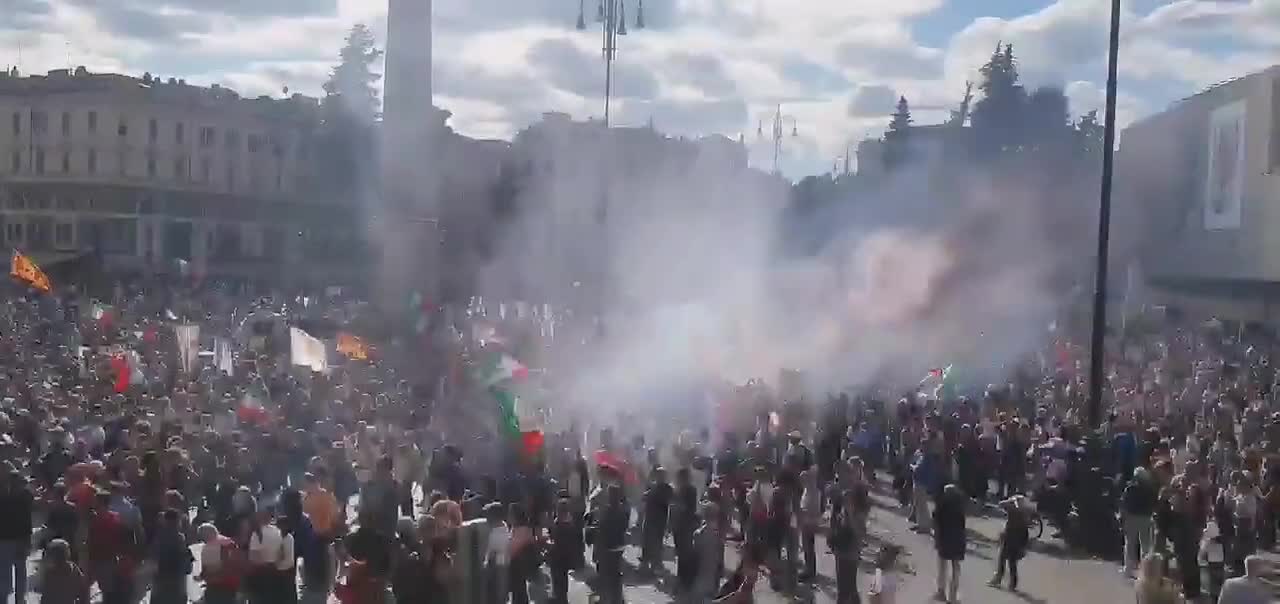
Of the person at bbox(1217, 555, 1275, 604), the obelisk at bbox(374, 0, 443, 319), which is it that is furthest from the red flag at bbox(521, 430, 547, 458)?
the obelisk at bbox(374, 0, 443, 319)

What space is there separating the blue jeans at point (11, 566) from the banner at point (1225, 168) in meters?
37.6

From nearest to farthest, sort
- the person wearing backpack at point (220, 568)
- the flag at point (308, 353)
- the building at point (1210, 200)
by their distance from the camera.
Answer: the person wearing backpack at point (220, 568) < the flag at point (308, 353) < the building at point (1210, 200)

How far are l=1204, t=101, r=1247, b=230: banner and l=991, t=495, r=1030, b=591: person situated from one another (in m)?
31.7

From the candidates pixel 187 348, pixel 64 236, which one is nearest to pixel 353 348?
pixel 187 348

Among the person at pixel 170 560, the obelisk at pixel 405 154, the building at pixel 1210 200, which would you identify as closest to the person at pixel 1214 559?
the person at pixel 170 560

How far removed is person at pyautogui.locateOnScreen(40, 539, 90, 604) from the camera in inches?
325

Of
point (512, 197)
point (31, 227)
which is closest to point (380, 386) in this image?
point (512, 197)

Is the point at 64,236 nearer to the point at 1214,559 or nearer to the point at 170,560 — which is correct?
the point at 170,560

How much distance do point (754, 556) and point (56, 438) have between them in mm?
7565

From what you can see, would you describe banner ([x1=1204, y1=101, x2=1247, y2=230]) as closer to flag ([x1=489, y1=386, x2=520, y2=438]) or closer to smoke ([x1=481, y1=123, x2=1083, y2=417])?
smoke ([x1=481, y1=123, x2=1083, y2=417])

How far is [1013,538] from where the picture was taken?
11.9 m

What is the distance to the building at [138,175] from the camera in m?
66.4

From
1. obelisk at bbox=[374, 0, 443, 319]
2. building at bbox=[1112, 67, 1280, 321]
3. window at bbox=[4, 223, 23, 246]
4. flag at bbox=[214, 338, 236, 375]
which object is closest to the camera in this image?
flag at bbox=[214, 338, 236, 375]

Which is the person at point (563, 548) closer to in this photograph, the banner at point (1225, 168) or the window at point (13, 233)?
the banner at point (1225, 168)
